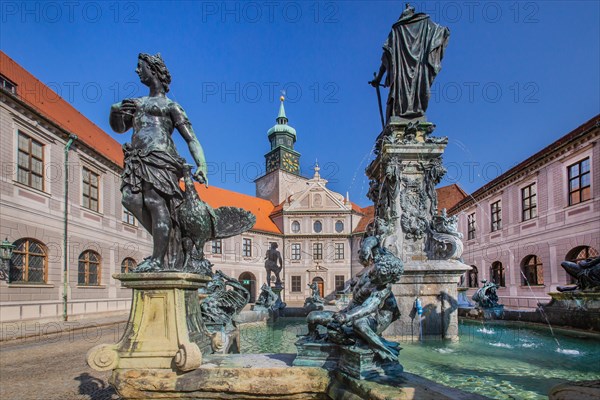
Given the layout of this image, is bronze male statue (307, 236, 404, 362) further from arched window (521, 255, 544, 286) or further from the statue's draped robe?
arched window (521, 255, 544, 286)

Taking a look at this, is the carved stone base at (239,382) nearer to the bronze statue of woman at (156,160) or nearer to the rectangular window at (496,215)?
the bronze statue of woman at (156,160)

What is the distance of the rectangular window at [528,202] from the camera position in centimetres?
2045

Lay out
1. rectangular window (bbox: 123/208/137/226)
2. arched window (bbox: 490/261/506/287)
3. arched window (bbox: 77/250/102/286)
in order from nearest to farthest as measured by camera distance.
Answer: arched window (bbox: 77/250/102/286), rectangular window (bbox: 123/208/137/226), arched window (bbox: 490/261/506/287)

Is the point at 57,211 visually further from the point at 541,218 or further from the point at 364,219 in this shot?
the point at 364,219

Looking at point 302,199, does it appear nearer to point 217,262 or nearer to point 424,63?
point 217,262

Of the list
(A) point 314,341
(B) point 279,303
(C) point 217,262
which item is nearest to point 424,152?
(A) point 314,341

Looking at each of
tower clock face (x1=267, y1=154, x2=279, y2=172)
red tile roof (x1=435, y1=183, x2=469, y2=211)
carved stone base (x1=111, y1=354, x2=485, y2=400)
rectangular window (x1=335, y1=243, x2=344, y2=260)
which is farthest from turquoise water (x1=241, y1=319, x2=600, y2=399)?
tower clock face (x1=267, y1=154, x2=279, y2=172)

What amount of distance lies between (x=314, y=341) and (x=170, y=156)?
193 cm

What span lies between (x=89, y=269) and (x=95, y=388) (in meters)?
16.2

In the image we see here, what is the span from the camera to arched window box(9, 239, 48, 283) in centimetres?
1378

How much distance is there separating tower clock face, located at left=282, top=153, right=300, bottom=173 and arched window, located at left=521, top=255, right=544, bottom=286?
31.9 m

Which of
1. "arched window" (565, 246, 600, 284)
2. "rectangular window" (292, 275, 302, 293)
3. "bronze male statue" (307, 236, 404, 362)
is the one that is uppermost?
"bronze male statue" (307, 236, 404, 362)

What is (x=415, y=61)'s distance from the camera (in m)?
6.80

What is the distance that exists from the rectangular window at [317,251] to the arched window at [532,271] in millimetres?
20643
